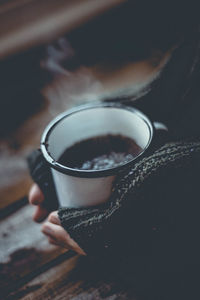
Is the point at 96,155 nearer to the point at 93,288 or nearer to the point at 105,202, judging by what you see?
the point at 105,202

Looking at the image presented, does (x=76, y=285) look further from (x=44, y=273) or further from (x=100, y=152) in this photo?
(x=100, y=152)

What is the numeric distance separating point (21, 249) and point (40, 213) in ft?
0.23

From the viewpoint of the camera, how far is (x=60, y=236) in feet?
1.75

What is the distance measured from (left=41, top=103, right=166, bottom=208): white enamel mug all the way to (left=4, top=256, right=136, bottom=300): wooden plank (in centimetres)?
10

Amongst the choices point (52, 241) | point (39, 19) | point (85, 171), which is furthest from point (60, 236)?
point (39, 19)

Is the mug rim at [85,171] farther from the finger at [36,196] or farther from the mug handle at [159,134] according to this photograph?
the finger at [36,196]

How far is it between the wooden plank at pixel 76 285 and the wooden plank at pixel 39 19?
25.9 inches

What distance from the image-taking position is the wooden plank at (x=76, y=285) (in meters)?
0.50

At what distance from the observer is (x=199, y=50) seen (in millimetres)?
568

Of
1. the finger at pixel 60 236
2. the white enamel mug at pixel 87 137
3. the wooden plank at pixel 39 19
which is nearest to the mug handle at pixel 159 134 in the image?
the white enamel mug at pixel 87 137

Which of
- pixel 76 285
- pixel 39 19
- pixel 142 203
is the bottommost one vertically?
pixel 76 285

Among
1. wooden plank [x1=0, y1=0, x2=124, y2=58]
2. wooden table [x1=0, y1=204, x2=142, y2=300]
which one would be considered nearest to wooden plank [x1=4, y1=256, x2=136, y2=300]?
wooden table [x1=0, y1=204, x2=142, y2=300]

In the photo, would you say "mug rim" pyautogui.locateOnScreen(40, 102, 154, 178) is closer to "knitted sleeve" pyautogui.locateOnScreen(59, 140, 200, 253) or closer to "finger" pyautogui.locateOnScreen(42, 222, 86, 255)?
"knitted sleeve" pyautogui.locateOnScreen(59, 140, 200, 253)

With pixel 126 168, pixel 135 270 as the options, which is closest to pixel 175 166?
pixel 126 168
